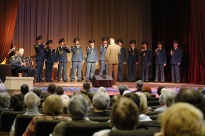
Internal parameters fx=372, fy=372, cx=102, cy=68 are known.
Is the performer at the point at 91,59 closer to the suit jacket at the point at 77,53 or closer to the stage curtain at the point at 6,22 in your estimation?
the suit jacket at the point at 77,53

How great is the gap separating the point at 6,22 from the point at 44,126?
28.2 feet

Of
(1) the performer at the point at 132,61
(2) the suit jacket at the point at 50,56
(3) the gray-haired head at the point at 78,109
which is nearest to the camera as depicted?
(3) the gray-haired head at the point at 78,109

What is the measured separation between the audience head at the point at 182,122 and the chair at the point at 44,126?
157cm

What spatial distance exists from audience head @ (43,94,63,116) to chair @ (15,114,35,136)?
363 millimetres

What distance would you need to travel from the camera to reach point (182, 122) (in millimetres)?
1612

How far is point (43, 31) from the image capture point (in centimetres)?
1402

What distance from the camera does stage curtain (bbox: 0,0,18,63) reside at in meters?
11.0

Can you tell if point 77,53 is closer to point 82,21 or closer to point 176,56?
point 82,21

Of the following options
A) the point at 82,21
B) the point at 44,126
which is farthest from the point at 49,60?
the point at 44,126

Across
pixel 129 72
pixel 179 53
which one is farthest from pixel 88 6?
pixel 179 53

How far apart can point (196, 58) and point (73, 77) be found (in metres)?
4.29

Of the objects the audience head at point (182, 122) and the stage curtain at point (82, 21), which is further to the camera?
the stage curtain at point (82, 21)

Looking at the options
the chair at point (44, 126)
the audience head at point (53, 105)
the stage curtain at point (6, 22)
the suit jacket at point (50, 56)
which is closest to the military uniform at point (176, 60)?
the suit jacket at point (50, 56)

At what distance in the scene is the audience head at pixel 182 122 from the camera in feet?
5.29
